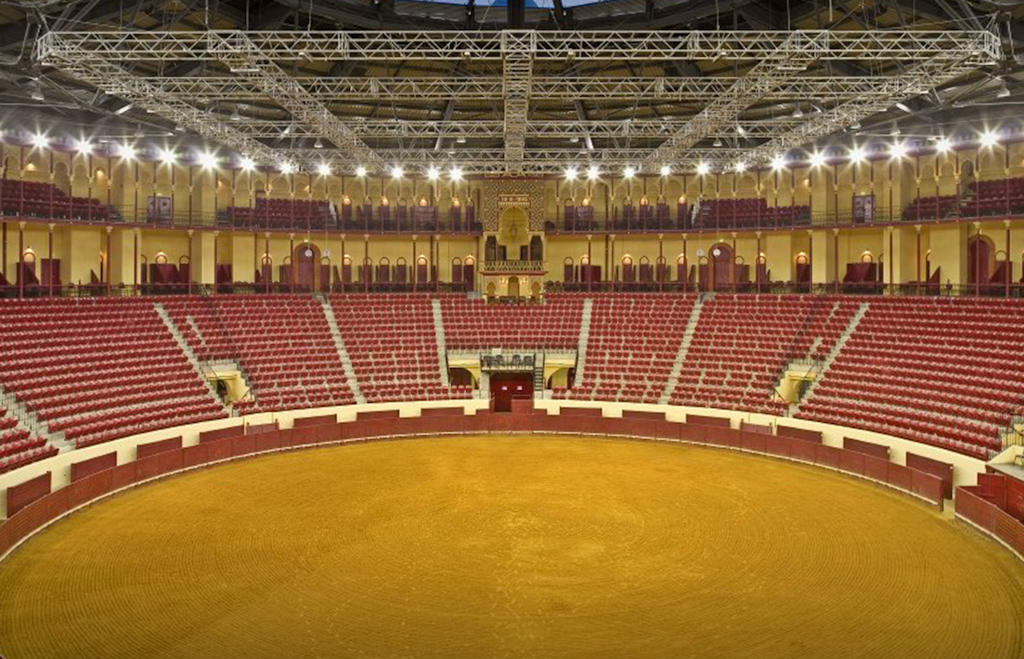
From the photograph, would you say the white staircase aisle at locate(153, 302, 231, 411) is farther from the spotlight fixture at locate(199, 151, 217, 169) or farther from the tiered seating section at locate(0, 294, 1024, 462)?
the spotlight fixture at locate(199, 151, 217, 169)

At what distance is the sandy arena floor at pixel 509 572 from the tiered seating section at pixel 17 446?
11.6ft

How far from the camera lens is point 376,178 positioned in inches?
1839

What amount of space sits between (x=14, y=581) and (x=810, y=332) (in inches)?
1301

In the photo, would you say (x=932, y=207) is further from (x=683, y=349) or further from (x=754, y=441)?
(x=754, y=441)

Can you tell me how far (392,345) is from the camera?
38000mm

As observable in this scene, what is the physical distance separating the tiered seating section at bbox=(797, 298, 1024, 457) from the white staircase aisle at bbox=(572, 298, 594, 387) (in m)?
11.4

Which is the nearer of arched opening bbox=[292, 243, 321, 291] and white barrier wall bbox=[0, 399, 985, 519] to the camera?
white barrier wall bbox=[0, 399, 985, 519]

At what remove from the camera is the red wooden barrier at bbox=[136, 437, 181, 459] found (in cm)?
2350

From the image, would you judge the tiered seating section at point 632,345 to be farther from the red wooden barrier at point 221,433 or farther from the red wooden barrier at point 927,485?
the red wooden barrier at point 221,433

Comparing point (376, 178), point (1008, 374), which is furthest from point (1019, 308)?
point (376, 178)

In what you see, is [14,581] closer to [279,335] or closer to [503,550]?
[503,550]

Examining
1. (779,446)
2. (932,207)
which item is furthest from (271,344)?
(932,207)

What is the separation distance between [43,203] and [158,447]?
1783 centimetres

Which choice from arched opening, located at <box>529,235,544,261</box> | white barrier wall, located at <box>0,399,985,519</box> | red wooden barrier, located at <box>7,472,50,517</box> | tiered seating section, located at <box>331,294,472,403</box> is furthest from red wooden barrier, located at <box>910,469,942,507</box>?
arched opening, located at <box>529,235,544,261</box>
